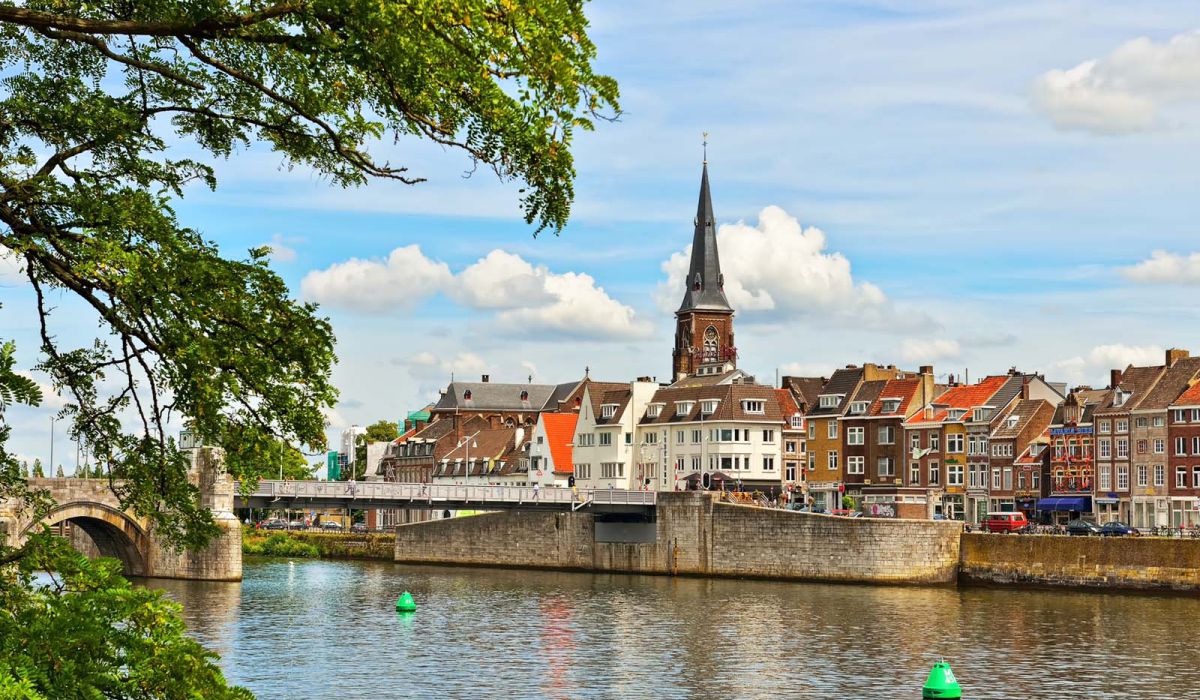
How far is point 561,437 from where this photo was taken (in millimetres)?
135625

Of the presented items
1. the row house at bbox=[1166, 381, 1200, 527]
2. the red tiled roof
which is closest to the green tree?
the row house at bbox=[1166, 381, 1200, 527]

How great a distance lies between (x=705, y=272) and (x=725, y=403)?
5454 centimetres

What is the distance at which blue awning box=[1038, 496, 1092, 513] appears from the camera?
3999 inches

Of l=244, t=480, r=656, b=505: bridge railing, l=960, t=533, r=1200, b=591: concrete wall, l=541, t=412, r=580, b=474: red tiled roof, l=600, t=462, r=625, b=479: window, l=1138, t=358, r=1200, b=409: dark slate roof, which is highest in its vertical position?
l=1138, t=358, r=1200, b=409: dark slate roof

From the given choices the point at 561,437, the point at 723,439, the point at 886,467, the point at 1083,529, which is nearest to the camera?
the point at 1083,529

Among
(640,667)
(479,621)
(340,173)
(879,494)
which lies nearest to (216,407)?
(340,173)

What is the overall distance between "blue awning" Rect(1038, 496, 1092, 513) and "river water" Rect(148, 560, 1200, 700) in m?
25.9

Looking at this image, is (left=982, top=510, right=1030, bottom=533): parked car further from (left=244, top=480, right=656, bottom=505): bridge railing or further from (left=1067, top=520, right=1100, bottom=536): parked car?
(left=244, top=480, right=656, bottom=505): bridge railing

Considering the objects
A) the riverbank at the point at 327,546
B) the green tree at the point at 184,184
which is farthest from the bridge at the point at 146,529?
the green tree at the point at 184,184

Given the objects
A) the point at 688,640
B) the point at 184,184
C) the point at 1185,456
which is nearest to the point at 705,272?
the point at 1185,456

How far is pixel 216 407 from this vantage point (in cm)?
1379

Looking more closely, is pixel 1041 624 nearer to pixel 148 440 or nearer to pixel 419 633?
pixel 419 633

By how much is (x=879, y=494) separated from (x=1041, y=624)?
56.1 metres

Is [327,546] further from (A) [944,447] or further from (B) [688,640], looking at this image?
(B) [688,640]
